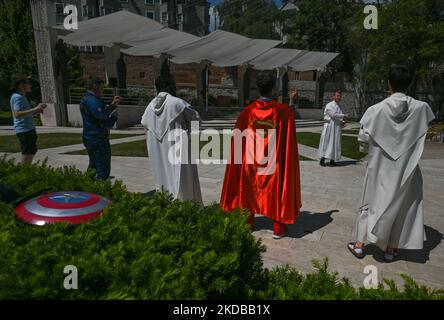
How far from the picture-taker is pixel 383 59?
25656 mm

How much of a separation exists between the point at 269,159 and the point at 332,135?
5.44m

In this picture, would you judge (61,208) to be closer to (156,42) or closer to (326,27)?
(156,42)

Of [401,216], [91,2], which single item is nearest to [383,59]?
[401,216]

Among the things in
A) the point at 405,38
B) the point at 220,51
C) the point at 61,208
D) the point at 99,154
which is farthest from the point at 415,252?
the point at 405,38

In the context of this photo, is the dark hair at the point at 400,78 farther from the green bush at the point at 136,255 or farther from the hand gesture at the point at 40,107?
A: the hand gesture at the point at 40,107

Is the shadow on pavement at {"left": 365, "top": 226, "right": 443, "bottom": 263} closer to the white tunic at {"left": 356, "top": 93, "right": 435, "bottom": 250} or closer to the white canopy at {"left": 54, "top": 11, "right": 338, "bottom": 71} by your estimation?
the white tunic at {"left": 356, "top": 93, "right": 435, "bottom": 250}

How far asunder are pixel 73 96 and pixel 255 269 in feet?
71.5

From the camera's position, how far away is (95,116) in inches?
210

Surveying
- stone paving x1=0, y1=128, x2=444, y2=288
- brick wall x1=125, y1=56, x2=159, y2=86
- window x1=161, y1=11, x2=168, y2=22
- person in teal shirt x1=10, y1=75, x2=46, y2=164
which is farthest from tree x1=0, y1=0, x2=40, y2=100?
window x1=161, y1=11, x2=168, y2=22

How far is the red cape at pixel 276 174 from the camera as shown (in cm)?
446

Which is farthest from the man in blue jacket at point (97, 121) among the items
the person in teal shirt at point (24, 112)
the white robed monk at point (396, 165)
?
the white robed monk at point (396, 165)

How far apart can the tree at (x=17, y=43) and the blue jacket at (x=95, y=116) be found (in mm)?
22093

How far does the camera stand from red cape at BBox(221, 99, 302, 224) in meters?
4.46

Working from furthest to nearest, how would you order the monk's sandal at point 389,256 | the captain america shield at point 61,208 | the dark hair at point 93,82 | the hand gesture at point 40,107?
the hand gesture at point 40,107 < the dark hair at point 93,82 < the monk's sandal at point 389,256 < the captain america shield at point 61,208
